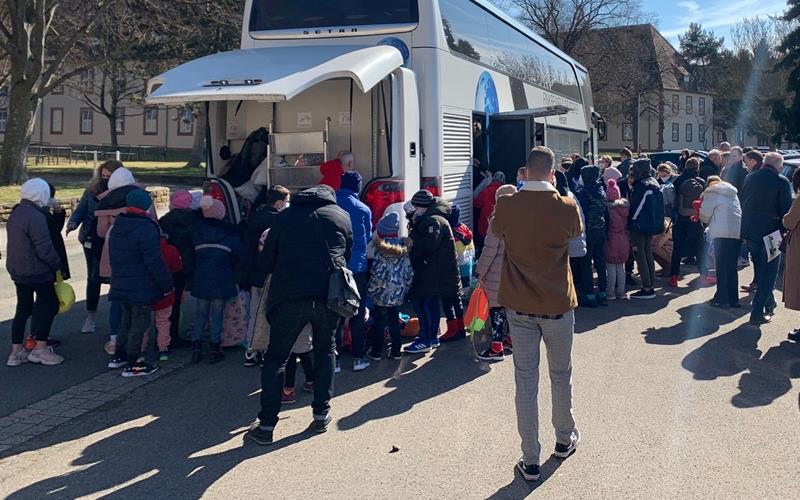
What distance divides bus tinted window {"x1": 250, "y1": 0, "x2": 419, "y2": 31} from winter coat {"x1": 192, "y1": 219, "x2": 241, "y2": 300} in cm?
319

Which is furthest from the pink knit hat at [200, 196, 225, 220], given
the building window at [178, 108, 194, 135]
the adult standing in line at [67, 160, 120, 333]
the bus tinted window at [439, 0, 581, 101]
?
the building window at [178, 108, 194, 135]

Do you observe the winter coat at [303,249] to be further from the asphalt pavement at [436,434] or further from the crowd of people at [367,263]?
the asphalt pavement at [436,434]

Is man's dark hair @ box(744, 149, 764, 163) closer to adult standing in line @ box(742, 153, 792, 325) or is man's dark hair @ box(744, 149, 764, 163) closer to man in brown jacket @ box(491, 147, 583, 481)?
adult standing in line @ box(742, 153, 792, 325)

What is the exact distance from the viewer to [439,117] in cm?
882

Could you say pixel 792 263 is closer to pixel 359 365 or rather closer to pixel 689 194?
pixel 689 194

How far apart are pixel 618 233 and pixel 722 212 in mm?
1247

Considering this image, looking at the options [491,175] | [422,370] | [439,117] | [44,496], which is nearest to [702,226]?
[491,175]

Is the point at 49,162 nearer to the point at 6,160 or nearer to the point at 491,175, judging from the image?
the point at 6,160

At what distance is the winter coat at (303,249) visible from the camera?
16.9 ft

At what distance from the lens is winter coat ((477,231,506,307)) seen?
21.4ft

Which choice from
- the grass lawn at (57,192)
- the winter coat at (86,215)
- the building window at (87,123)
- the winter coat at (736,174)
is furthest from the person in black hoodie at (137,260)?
the building window at (87,123)

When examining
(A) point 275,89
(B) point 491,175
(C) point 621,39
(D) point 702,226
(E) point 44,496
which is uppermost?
(C) point 621,39

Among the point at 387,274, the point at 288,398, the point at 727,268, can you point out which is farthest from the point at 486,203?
the point at 288,398

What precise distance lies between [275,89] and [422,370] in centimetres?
279
